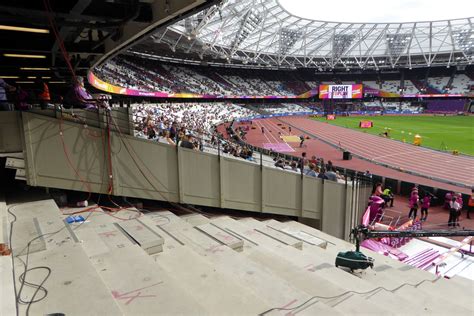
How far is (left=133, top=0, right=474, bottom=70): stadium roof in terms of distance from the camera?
46.1m

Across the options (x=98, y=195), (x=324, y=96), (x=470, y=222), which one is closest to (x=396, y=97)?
(x=324, y=96)

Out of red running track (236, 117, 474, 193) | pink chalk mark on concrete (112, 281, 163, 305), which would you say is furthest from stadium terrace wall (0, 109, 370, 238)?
red running track (236, 117, 474, 193)

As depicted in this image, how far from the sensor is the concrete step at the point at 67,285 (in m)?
2.87

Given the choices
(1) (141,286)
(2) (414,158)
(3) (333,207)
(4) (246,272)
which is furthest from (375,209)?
(2) (414,158)

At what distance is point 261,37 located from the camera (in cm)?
6103

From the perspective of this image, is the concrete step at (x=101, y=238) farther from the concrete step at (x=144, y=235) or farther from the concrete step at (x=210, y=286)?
the concrete step at (x=210, y=286)

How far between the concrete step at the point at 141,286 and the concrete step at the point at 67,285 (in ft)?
0.70

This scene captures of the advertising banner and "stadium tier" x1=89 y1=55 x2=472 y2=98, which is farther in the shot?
the advertising banner

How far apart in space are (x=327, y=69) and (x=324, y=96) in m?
15.0

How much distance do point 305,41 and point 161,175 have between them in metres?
69.3

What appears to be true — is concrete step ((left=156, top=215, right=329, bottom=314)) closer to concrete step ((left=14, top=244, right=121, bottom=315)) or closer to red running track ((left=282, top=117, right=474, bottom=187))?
concrete step ((left=14, top=244, right=121, bottom=315))

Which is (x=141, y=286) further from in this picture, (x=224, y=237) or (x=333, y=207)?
(x=333, y=207)

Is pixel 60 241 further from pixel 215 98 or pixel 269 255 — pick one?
pixel 215 98

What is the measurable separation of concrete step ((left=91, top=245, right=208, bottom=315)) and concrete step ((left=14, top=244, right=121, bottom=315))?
Result: 0.70ft
